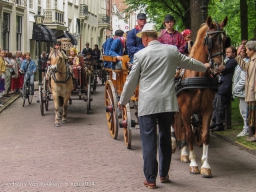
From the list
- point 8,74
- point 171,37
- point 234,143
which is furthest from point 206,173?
point 8,74

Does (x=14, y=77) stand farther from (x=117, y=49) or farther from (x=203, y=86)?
(x=203, y=86)

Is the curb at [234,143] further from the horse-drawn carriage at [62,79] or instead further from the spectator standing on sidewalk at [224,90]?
the horse-drawn carriage at [62,79]

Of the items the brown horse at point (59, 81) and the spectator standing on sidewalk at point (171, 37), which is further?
the brown horse at point (59, 81)

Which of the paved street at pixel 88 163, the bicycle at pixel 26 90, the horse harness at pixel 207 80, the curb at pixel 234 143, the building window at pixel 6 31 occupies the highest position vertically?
the building window at pixel 6 31

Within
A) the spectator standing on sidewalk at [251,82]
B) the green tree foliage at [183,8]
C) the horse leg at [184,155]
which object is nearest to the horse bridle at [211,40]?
the horse leg at [184,155]

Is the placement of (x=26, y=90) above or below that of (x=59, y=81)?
below

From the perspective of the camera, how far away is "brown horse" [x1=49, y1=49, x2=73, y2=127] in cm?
1462

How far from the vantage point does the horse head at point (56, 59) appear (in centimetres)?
1454

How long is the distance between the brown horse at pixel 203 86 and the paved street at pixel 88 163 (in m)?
0.54

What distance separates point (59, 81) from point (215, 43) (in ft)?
24.2

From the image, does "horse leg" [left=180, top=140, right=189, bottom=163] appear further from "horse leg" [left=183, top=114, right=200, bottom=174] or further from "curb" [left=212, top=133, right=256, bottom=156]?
"curb" [left=212, top=133, right=256, bottom=156]

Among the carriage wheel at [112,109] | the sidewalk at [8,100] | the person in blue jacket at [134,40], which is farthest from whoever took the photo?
the sidewalk at [8,100]

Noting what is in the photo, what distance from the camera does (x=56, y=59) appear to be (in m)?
14.6

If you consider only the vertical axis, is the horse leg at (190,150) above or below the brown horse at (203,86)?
below
